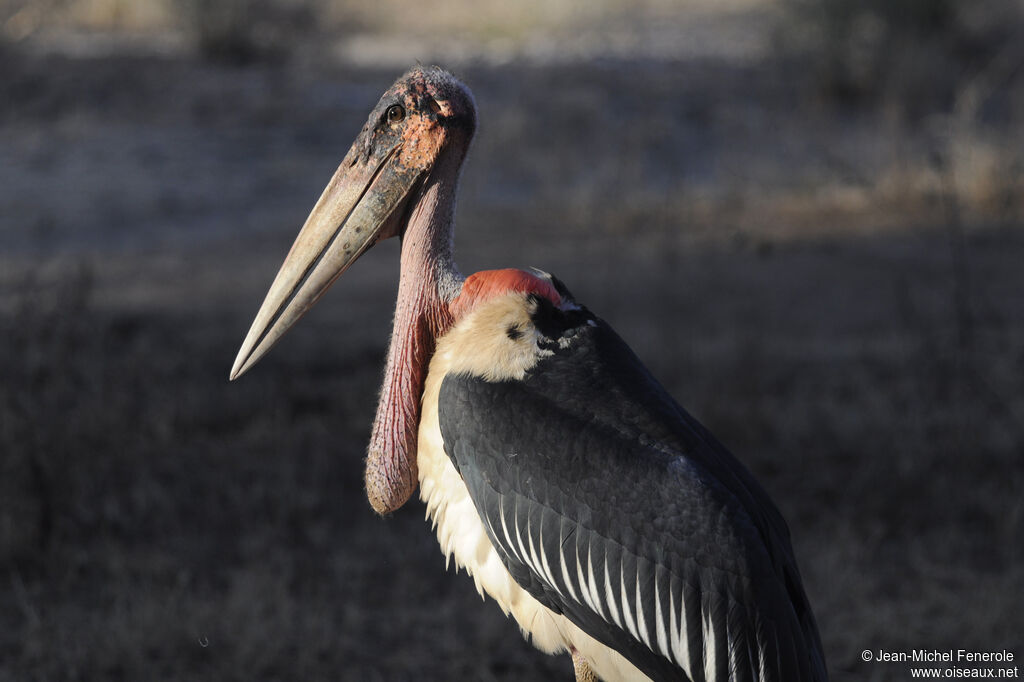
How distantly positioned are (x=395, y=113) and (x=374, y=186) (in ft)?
0.61

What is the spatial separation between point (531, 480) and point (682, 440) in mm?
345

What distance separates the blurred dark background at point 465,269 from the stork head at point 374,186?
4.15ft

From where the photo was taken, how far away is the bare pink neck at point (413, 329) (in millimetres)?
2820

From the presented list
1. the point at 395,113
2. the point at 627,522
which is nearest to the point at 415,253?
the point at 395,113

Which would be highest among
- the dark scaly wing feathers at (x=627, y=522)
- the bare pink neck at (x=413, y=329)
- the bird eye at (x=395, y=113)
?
the bird eye at (x=395, y=113)

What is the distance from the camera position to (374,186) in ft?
9.52

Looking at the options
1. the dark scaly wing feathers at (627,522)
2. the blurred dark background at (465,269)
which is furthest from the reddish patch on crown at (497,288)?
the blurred dark background at (465,269)

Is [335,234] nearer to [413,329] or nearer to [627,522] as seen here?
[413,329]

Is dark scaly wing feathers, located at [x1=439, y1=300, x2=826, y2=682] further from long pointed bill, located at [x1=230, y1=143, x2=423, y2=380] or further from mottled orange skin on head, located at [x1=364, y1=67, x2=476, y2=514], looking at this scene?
long pointed bill, located at [x1=230, y1=143, x2=423, y2=380]

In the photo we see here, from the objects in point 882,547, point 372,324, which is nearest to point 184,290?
point 372,324

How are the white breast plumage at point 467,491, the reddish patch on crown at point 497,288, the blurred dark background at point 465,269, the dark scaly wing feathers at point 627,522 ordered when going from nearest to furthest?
1. the dark scaly wing feathers at point 627,522
2. the white breast plumage at point 467,491
3. the reddish patch on crown at point 497,288
4. the blurred dark background at point 465,269

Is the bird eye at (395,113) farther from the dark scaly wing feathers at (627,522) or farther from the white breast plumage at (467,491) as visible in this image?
the dark scaly wing feathers at (627,522)

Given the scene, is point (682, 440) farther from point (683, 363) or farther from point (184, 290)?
point (184, 290)

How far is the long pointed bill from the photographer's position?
2.87m
